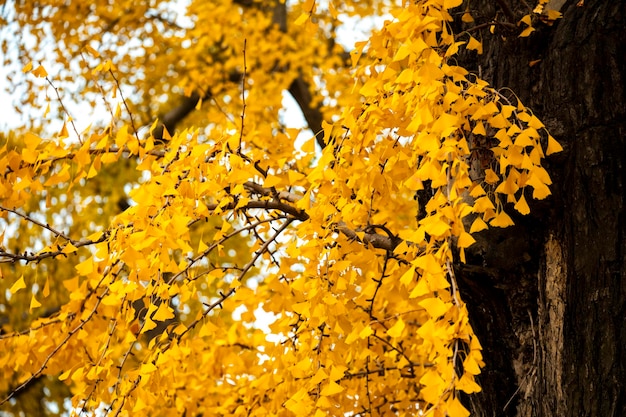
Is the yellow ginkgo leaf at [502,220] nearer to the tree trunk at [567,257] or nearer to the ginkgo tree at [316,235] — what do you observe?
the ginkgo tree at [316,235]

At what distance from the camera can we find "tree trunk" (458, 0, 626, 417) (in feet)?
6.70

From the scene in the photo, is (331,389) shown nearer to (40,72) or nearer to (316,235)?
(316,235)

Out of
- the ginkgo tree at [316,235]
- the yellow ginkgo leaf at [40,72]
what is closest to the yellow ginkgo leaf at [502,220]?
the ginkgo tree at [316,235]

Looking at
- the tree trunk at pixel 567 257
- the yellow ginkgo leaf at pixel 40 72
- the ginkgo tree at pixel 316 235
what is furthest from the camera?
the yellow ginkgo leaf at pixel 40 72

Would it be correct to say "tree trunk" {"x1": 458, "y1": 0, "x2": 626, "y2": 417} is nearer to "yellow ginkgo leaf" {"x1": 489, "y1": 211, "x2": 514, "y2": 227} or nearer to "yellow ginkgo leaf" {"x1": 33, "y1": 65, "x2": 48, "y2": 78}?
"yellow ginkgo leaf" {"x1": 489, "y1": 211, "x2": 514, "y2": 227}

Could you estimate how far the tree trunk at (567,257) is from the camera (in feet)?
6.70

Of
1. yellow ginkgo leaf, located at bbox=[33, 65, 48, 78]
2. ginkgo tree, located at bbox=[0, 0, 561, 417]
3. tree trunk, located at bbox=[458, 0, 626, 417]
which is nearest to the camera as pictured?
ginkgo tree, located at bbox=[0, 0, 561, 417]

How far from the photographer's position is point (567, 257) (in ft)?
6.93

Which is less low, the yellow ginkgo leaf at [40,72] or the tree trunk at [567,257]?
the yellow ginkgo leaf at [40,72]

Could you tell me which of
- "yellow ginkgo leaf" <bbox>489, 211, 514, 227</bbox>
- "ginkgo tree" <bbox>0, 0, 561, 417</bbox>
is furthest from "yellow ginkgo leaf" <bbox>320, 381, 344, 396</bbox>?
"yellow ginkgo leaf" <bbox>489, 211, 514, 227</bbox>

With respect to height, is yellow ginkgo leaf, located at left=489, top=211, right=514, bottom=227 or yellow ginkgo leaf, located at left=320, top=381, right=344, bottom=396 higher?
yellow ginkgo leaf, located at left=489, top=211, right=514, bottom=227

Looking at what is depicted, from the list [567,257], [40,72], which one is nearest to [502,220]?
[567,257]

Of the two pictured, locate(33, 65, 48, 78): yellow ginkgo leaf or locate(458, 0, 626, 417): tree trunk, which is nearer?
locate(458, 0, 626, 417): tree trunk

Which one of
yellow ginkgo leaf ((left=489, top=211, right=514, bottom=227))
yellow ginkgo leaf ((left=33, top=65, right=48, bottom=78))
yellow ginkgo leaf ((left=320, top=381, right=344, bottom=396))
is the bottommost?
yellow ginkgo leaf ((left=320, top=381, right=344, bottom=396))
